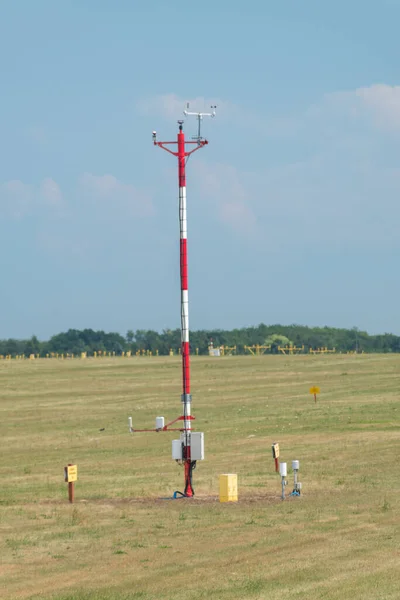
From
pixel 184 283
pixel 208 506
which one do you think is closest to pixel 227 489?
pixel 208 506

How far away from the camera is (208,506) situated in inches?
1428

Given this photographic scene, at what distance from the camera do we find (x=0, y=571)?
2622cm

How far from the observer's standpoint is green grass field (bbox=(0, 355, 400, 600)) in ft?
80.4

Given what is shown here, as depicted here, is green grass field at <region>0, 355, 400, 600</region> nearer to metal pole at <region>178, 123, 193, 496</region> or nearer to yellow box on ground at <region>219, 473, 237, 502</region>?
yellow box on ground at <region>219, 473, 237, 502</region>

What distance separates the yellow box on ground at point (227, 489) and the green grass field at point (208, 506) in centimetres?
43

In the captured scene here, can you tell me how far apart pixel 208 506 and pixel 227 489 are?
1.03 metres

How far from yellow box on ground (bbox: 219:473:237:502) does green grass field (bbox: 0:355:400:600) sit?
0.43 m

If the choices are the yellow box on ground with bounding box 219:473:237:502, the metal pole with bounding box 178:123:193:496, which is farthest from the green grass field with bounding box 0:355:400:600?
the metal pole with bounding box 178:123:193:496

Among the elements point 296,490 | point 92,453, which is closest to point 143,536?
point 296,490

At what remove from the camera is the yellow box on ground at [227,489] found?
37.0 meters

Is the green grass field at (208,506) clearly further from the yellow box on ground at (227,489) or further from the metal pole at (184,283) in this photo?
the metal pole at (184,283)

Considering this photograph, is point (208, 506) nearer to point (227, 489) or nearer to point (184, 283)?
point (227, 489)

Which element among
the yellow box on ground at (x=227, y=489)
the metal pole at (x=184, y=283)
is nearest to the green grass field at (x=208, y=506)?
the yellow box on ground at (x=227, y=489)

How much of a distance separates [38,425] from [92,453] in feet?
64.7
